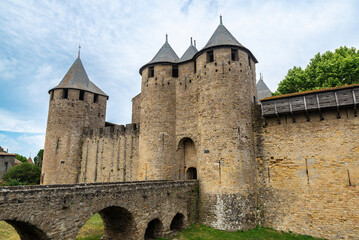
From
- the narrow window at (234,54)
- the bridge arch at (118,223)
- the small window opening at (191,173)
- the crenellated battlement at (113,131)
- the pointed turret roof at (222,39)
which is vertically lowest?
the bridge arch at (118,223)

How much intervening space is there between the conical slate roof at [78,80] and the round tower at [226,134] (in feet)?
40.5

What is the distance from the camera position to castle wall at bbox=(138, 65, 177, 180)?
16.5 meters

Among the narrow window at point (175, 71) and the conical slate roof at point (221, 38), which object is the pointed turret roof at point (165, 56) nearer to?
the narrow window at point (175, 71)

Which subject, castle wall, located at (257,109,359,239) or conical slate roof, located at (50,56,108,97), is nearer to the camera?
castle wall, located at (257,109,359,239)

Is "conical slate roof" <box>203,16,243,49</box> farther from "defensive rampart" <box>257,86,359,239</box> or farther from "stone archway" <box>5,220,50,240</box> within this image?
"stone archway" <box>5,220,50,240</box>

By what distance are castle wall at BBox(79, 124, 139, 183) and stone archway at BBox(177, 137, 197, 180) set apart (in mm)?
3897

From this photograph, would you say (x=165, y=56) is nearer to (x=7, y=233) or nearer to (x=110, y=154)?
(x=110, y=154)

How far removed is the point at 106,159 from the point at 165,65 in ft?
30.6

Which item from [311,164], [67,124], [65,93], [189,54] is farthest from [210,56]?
[65,93]

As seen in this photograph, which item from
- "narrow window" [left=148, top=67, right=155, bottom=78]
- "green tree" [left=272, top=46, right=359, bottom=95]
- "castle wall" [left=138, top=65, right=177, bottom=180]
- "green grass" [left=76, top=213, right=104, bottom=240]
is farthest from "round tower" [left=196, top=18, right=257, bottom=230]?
"green grass" [left=76, top=213, right=104, bottom=240]

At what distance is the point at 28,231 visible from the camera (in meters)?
7.32

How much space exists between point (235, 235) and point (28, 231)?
9034 mm

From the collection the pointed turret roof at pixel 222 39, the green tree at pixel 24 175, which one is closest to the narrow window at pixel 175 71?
the pointed turret roof at pixel 222 39

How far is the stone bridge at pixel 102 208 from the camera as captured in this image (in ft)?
21.6
